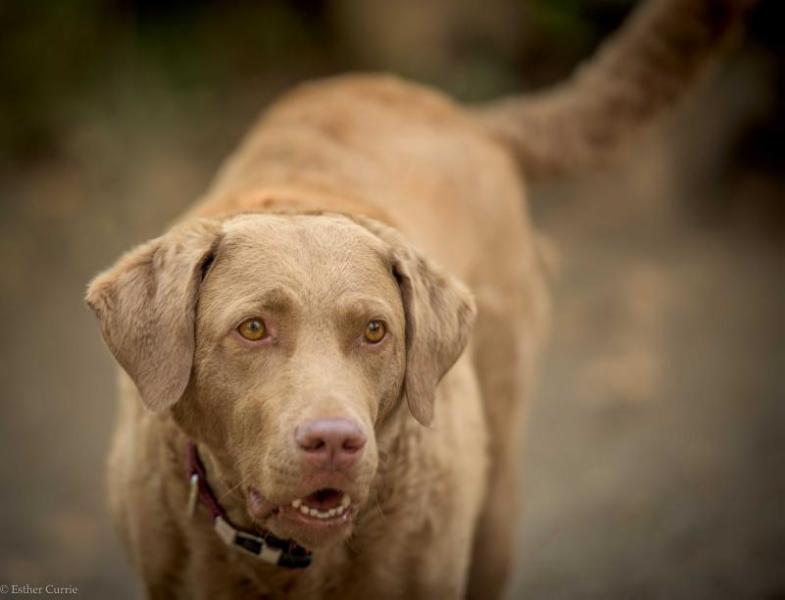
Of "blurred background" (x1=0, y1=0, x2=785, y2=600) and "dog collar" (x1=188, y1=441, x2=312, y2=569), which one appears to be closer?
"dog collar" (x1=188, y1=441, x2=312, y2=569)

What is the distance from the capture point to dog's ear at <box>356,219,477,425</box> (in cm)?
330

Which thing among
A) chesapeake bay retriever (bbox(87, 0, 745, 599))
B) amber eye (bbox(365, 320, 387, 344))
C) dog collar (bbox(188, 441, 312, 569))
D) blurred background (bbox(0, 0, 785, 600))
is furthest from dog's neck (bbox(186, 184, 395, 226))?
blurred background (bbox(0, 0, 785, 600))

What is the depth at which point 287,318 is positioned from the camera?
10.2ft

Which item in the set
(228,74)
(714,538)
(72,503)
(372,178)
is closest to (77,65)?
(228,74)

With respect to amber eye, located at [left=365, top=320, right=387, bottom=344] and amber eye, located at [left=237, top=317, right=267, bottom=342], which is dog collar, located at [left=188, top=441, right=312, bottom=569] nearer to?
amber eye, located at [left=237, top=317, right=267, bottom=342]

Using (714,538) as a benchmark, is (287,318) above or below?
above

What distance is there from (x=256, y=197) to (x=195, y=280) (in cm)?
76

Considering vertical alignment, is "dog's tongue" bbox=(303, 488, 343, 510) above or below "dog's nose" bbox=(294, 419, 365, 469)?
below

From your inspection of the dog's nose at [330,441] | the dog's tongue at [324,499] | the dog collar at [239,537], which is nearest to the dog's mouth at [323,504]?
the dog's tongue at [324,499]

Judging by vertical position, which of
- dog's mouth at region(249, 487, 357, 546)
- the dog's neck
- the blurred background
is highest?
the dog's neck

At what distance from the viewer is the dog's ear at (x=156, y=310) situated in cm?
308

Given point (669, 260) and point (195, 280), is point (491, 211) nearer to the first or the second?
point (195, 280)

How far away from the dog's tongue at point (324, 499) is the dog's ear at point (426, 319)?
0.38 metres

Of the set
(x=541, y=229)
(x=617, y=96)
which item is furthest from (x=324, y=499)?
(x=541, y=229)
